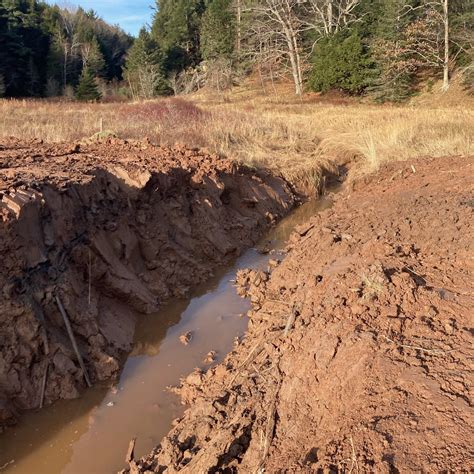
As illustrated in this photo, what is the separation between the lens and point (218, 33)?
147 ft

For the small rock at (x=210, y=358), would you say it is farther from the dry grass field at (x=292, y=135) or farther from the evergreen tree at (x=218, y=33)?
the evergreen tree at (x=218, y=33)

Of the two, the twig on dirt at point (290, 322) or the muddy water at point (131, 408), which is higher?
the twig on dirt at point (290, 322)

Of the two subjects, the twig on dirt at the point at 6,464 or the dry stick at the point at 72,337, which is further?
the dry stick at the point at 72,337

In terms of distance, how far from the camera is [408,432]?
2863mm

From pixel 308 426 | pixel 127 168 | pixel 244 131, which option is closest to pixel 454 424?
pixel 308 426

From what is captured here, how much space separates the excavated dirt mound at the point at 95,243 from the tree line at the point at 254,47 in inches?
879

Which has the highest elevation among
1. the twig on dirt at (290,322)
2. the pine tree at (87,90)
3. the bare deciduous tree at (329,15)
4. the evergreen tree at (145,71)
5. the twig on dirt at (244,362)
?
the bare deciduous tree at (329,15)

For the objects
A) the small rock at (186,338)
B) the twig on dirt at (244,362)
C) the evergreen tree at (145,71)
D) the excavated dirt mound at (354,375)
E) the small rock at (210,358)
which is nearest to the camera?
the excavated dirt mound at (354,375)

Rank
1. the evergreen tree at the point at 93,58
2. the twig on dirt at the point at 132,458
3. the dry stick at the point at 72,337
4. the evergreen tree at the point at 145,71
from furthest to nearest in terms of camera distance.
A: the evergreen tree at the point at 93,58
the evergreen tree at the point at 145,71
the dry stick at the point at 72,337
the twig on dirt at the point at 132,458

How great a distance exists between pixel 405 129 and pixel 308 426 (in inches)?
493

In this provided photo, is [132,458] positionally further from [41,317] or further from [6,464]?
[41,317]

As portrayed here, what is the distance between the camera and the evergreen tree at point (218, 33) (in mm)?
44469

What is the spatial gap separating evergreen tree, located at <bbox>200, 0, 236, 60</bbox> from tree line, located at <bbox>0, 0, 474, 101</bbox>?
10cm

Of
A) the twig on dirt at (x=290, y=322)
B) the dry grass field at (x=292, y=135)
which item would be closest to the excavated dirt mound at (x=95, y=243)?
the twig on dirt at (x=290, y=322)
